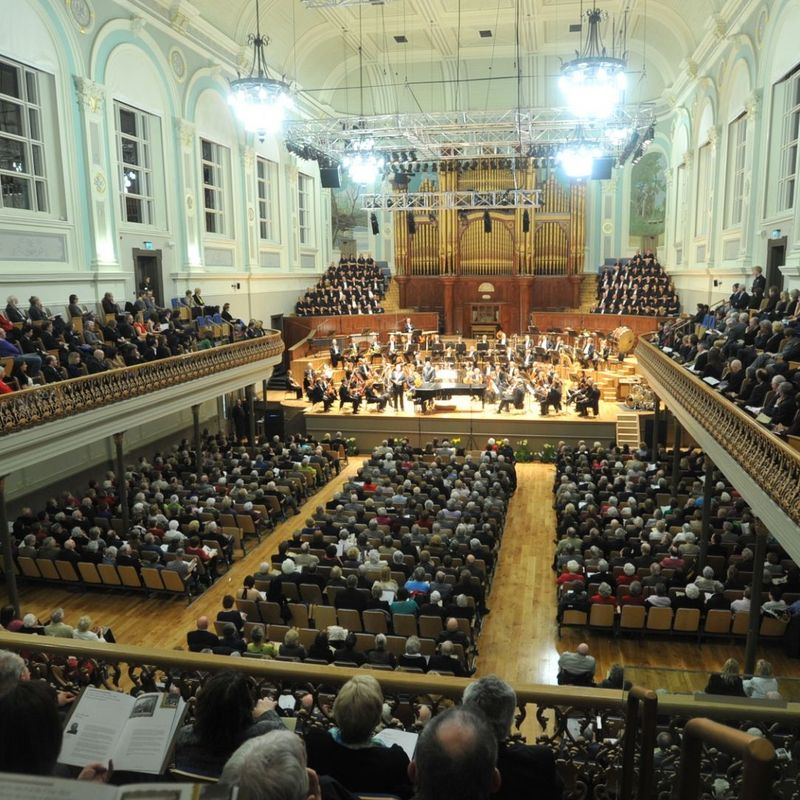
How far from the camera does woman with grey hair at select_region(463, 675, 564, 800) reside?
2.62 m

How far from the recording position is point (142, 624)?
Result: 1124 centimetres

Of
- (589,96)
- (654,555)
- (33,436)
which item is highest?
(589,96)

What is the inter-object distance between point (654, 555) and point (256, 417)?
15288 mm

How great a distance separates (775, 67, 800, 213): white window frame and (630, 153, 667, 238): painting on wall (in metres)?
14.5

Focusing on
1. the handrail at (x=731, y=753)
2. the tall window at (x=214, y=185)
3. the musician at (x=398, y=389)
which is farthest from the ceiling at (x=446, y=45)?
the handrail at (x=731, y=753)

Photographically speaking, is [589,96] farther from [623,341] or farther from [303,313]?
[303,313]

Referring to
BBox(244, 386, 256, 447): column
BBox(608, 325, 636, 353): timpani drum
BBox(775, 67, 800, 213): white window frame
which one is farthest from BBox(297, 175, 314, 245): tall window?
BBox(775, 67, 800, 213): white window frame

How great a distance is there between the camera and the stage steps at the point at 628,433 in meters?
20.8

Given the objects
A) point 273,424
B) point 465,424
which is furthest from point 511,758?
point 273,424

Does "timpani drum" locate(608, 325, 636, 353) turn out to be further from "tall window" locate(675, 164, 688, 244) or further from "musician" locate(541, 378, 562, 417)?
"musician" locate(541, 378, 562, 417)

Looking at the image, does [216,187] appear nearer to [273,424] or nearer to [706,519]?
[273,424]

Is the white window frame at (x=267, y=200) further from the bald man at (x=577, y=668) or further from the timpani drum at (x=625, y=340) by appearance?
the bald man at (x=577, y=668)

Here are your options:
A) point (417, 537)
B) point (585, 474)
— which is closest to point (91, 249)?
point (417, 537)

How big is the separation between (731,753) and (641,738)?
46 centimetres
